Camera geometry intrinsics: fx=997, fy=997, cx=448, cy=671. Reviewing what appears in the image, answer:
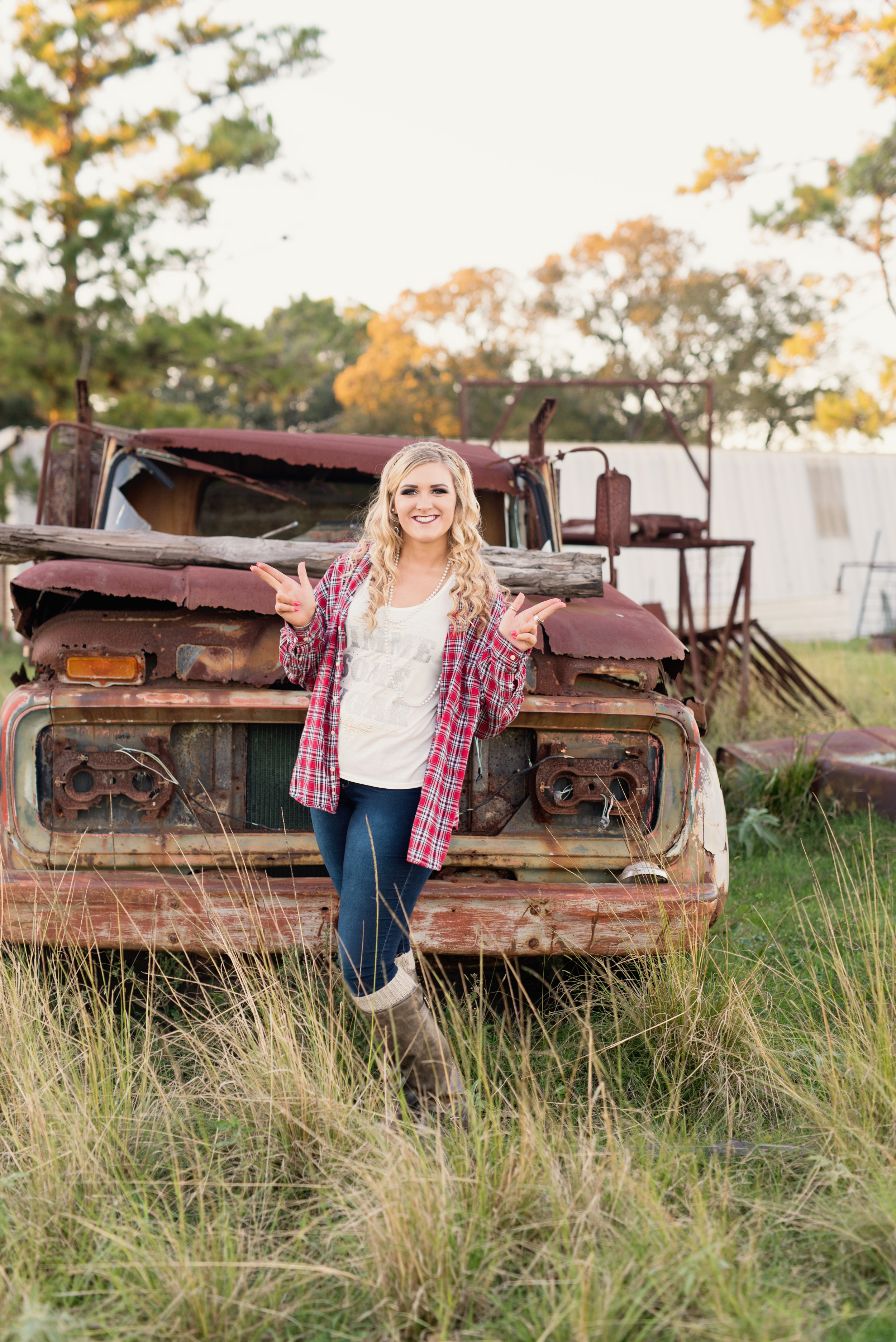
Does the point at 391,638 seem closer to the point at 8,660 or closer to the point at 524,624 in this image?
the point at 524,624

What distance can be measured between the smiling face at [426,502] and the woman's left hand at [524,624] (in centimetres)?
26

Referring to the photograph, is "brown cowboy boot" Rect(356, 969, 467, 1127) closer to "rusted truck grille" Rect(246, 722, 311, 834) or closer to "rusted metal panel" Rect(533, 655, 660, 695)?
"rusted truck grille" Rect(246, 722, 311, 834)

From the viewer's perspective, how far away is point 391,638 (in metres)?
2.28

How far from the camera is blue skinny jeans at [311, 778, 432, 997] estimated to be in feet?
7.32

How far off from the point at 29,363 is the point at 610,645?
12.5 meters

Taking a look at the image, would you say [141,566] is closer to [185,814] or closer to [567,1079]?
[185,814]

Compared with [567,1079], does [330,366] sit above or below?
above

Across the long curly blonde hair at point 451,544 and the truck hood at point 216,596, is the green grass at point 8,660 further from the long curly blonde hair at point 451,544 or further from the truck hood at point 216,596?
the long curly blonde hair at point 451,544

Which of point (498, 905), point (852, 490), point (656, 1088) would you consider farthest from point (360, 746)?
point (852, 490)

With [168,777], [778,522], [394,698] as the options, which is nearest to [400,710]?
[394,698]

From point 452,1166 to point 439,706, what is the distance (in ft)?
3.12

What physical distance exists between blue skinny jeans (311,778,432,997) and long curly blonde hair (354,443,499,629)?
41 cm

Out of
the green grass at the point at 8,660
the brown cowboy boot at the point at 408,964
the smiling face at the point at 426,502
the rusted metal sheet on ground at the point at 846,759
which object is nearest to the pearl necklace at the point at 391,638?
the smiling face at the point at 426,502

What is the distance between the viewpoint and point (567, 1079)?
2.53m
